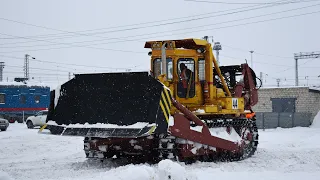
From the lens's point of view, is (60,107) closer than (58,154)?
Yes

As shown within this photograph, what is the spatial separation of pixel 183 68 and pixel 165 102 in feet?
7.79

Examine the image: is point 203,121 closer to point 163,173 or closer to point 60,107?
point 60,107

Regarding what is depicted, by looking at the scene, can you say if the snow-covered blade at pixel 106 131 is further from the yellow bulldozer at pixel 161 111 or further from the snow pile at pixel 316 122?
the snow pile at pixel 316 122

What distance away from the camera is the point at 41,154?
14.9 metres

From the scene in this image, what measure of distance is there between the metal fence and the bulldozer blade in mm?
21568

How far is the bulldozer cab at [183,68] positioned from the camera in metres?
12.0

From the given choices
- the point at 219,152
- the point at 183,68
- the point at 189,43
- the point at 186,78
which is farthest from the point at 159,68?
the point at 219,152

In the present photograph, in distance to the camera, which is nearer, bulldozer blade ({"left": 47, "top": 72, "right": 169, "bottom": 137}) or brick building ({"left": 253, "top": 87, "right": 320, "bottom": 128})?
bulldozer blade ({"left": 47, "top": 72, "right": 169, "bottom": 137})

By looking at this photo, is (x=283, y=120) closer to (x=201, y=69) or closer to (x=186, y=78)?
(x=201, y=69)

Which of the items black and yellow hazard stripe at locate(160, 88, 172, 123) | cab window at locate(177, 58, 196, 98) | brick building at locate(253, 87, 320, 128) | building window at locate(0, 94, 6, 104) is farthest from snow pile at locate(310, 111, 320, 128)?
building window at locate(0, 94, 6, 104)

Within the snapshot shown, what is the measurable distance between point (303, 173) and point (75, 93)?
583 cm

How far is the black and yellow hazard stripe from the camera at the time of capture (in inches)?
389

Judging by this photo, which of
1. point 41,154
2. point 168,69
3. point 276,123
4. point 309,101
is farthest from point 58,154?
point 309,101

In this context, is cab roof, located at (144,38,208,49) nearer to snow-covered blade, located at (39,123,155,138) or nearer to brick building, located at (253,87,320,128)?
snow-covered blade, located at (39,123,155,138)
